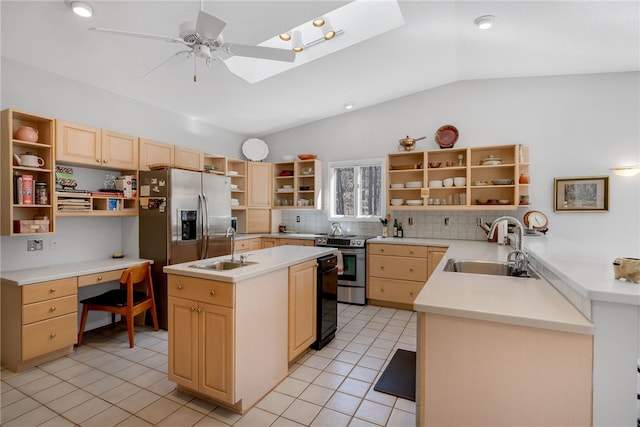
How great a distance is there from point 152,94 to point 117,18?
1.44m

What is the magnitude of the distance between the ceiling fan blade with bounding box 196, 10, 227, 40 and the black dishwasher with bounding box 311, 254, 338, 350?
6.48ft

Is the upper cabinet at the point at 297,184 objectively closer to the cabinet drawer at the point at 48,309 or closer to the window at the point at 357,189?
the window at the point at 357,189

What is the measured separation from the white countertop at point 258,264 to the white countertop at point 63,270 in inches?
51.9

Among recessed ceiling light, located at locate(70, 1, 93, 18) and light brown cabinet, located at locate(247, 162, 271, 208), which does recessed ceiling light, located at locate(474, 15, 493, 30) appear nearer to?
recessed ceiling light, located at locate(70, 1, 93, 18)

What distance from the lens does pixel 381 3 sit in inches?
113

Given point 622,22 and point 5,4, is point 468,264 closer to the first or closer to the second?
point 622,22

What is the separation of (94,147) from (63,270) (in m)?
1.27

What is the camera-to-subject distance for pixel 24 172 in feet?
9.43

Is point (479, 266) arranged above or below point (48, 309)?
above

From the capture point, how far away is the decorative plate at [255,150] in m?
5.67

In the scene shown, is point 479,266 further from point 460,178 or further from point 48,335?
point 48,335

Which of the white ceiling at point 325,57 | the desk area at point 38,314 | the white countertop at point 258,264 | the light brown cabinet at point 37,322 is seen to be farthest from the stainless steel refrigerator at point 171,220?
the white countertop at point 258,264

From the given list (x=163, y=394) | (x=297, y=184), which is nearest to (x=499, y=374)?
(x=163, y=394)

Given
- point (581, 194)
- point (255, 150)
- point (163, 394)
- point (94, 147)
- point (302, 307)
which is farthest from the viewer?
point (255, 150)
